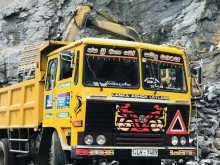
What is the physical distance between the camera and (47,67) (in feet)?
35.5

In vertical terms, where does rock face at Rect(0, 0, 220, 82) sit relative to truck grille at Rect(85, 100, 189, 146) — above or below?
above

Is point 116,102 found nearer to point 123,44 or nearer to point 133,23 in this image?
point 123,44

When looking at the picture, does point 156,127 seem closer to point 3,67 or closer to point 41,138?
point 41,138

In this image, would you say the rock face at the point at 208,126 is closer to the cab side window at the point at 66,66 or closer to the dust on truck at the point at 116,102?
the dust on truck at the point at 116,102

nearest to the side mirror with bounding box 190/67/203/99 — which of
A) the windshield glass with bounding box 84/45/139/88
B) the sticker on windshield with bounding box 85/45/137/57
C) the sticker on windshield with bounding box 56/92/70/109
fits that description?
the windshield glass with bounding box 84/45/139/88

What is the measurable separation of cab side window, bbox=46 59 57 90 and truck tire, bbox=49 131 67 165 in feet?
3.55

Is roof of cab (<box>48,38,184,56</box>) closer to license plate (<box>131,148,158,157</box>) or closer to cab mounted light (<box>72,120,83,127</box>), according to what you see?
cab mounted light (<box>72,120,83,127</box>)

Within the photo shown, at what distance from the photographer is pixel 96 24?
2153 centimetres

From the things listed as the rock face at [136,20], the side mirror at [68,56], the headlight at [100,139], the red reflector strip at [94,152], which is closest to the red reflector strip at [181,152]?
the red reflector strip at [94,152]

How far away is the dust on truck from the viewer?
9.20m

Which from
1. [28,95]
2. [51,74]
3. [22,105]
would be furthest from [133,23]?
[51,74]

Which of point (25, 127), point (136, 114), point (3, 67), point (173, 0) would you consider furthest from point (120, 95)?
point (173, 0)

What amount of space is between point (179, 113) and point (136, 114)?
98 centimetres

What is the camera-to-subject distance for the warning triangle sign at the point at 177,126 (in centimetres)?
987
